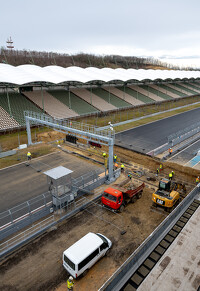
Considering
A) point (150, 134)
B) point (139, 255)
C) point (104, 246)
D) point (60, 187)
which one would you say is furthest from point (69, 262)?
point (150, 134)

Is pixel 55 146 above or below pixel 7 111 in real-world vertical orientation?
below

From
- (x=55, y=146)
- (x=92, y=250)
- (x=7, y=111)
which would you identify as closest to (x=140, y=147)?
(x=55, y=146)

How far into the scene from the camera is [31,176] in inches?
861

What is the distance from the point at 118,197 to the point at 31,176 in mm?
10527

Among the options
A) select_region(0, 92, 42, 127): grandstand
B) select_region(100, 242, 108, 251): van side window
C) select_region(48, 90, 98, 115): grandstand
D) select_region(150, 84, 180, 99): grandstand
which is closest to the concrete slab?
select_region(100, 242, 108, 251): van side window

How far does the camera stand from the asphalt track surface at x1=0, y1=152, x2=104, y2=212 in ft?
59.5

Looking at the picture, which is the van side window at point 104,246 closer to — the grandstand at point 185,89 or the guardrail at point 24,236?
the guardrail at point 24,236

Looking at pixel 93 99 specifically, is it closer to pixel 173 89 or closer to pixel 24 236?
pixel 173 89

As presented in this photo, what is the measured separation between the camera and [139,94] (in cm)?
7162

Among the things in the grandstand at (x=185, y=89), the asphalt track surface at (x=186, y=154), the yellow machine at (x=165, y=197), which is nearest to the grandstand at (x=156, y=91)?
the grandstand at (x=185, y=89)

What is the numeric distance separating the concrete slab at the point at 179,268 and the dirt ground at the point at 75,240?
1767 millimetres

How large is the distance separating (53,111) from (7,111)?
9.43m

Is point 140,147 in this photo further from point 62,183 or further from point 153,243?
point 153,243

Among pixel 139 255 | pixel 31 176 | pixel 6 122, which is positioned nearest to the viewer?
pixel 139 255
